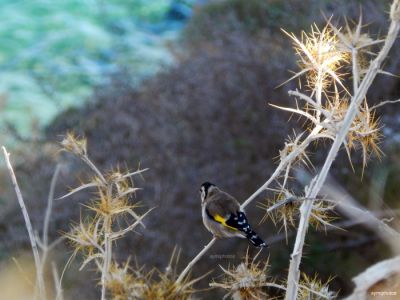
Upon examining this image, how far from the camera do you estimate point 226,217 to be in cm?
410

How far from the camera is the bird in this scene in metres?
4.02

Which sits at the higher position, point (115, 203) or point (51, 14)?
point (115, 203)

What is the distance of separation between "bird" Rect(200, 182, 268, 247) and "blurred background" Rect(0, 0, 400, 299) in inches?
120

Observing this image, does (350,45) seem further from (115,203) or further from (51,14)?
(51,14)

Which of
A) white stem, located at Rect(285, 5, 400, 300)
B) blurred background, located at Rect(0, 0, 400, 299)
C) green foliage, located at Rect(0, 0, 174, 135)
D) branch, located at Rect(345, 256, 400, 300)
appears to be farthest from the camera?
green foliage, located at Rect(0, 0, 174, 135)

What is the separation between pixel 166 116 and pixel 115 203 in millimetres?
6501

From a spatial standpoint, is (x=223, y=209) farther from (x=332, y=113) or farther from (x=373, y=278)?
(x=332, y=113)

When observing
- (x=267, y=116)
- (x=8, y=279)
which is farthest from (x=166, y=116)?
(x=8, y=279)

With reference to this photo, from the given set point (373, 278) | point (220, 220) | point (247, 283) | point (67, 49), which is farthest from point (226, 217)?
point (67, 49)

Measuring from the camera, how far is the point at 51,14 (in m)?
12.8

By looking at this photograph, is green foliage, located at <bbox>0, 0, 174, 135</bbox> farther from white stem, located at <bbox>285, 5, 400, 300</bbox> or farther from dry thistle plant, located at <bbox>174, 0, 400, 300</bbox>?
white stem, located at <bbox>285, 5, 400, 300</bbox>

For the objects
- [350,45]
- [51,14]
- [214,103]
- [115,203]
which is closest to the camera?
[350,45]

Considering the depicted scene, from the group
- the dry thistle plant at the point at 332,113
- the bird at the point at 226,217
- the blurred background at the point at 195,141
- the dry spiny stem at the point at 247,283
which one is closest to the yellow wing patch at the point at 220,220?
the bird at the point at 226,217

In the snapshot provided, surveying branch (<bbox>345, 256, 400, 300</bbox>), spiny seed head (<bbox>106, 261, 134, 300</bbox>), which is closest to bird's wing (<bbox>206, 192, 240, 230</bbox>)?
branch (<bbox>345, 256, 400, 300</bbox>)
